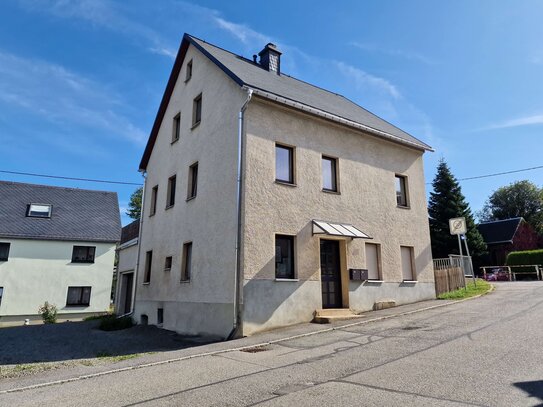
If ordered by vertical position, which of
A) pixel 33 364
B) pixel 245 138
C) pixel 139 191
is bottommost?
pixel 33 364

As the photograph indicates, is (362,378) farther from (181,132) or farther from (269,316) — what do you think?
(181,132)

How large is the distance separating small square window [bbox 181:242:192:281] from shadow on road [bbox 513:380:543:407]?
11.0 m

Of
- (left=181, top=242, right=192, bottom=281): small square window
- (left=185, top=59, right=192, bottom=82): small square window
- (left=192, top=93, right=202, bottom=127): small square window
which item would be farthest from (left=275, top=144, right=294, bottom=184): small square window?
(left=185, top=59, right=192, bottom=82): small square window

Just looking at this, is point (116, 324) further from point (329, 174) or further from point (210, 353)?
point (329, 174)

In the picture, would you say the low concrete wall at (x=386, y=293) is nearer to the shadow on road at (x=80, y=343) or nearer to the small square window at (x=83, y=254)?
the shadow on road at (x=80, y=343)

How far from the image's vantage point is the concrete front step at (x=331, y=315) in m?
11.8

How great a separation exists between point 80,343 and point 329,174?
393 inches

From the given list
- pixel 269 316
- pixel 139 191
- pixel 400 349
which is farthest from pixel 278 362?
pixel 139 191

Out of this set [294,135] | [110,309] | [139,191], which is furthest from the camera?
[139,191]

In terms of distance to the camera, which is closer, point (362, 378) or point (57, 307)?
point (362, 378)

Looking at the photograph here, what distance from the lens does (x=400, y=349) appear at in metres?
7.70

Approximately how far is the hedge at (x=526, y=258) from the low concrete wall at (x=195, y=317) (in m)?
32.8

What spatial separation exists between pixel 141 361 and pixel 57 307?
22093mm

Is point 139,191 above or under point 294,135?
above
